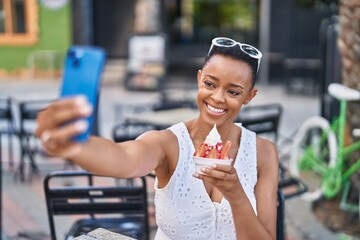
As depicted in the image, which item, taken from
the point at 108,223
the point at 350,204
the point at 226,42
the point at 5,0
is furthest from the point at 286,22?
the point at 226,42

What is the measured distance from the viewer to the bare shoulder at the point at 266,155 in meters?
2.18

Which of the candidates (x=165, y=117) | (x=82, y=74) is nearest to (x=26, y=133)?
(x=165, y=117)

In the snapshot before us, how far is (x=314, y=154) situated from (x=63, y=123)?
4.59 m

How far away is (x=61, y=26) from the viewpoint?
1445cm

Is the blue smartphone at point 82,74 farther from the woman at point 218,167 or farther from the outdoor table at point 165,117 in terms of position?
the outdoor table at point 165,117

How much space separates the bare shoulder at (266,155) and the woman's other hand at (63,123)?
1.13 meters

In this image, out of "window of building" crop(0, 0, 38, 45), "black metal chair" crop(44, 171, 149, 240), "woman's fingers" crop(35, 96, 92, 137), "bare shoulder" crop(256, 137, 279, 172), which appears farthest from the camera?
"window of building" crop(0, 0, 38, 45)

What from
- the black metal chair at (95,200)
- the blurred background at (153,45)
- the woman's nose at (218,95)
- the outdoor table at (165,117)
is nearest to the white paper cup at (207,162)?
the woman's nose at (218,95)

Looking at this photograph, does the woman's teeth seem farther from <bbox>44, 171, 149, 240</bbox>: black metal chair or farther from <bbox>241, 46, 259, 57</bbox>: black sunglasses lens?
<bbox>44, 171, 149, 240</bbox>: black metal chair

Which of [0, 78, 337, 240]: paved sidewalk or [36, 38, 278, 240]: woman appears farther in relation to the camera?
[0, 78, 337, 240]: paved sidewalk

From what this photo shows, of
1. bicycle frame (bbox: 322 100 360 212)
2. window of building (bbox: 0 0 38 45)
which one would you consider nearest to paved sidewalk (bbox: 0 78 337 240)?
bicycle frame (bbox: 322 100 360 212)

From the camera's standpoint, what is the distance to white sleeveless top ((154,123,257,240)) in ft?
6.73

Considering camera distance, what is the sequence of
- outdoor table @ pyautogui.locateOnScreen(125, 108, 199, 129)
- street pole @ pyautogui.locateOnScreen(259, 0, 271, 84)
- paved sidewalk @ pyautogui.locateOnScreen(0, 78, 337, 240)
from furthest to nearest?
street pole @ pyautogui.locateOnScreen(259, 0, 271, 84), outdoor table @ pyautogui.locateOnScreen(125, 108, 199, 129), paved sidewalk @ pyautogui.locateOnScreen(0, 78, 337, 240)

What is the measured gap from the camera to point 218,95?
6.28ft
